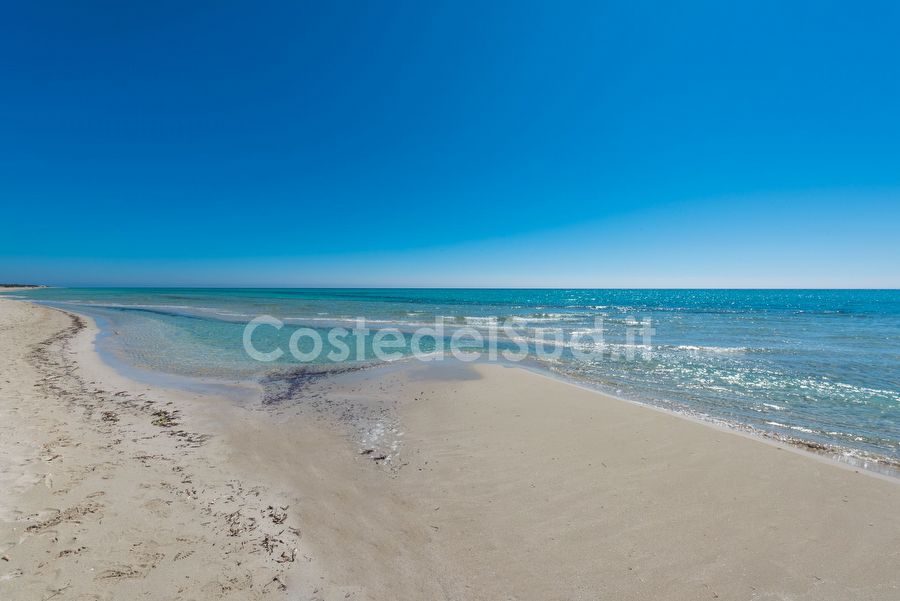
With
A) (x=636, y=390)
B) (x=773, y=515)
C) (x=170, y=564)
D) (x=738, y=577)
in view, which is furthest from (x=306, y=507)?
(x=636, y=390)

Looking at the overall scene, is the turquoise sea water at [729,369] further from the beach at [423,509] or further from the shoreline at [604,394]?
the beach at [423,509]

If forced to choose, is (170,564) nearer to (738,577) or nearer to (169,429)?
(169,429)

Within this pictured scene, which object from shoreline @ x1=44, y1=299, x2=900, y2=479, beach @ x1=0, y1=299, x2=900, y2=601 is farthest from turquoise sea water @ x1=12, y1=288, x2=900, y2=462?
beach @ x1=0, y1=299, x2=900, y2=601

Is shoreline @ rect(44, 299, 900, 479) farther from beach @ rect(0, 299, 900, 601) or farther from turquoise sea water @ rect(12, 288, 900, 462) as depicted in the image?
beach @ rect(0, 299, 900, 601)

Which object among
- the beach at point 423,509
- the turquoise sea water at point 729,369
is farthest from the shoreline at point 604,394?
the beach at point 423,509

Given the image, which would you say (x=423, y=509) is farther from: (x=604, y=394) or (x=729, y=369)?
(x=729, y=369)

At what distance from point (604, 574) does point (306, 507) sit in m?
3.49

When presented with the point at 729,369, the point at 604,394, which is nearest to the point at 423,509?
the point at 604,394

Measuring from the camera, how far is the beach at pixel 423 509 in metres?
3.48

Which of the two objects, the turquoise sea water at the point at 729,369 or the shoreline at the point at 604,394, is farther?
the turquoise sea water at the point at 729,369

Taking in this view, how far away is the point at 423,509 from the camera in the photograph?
4.75 meters

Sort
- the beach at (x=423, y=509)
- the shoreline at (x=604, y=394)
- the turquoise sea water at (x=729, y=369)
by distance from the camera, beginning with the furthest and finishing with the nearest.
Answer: the turquoise sea water at (x=729, y=369) → the shoreline at (x=604, y=394) → the beach at (x=423, y=509)

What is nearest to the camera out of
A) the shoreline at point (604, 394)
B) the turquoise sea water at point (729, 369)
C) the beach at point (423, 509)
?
the beach at point (423, 509)

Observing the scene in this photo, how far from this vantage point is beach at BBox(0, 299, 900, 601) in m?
3.48
